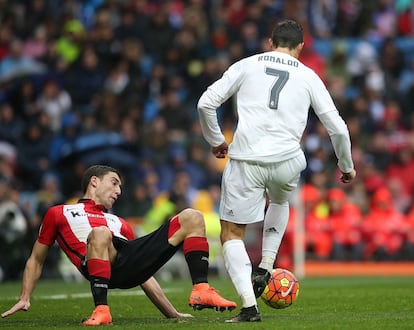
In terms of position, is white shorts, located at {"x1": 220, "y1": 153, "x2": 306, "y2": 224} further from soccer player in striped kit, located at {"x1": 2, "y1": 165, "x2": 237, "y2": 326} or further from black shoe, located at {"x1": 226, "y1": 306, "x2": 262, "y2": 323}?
black shoe, located at {"x1": 226, "y1": 306, "x2": 262, "y2": 323}

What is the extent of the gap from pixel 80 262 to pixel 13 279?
9.24 metres

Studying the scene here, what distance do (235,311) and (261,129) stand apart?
7.27ft

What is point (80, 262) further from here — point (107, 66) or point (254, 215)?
point (107, 66)

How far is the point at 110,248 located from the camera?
8.80m

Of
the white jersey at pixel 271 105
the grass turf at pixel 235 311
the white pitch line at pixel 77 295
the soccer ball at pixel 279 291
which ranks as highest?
the white jersey at pixel 271 105

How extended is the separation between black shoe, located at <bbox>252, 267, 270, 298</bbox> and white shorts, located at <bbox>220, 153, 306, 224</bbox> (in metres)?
0.53

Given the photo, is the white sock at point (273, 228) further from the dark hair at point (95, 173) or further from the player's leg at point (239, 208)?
the dark hair at point (95, 173)

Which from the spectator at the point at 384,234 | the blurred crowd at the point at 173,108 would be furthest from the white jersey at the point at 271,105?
the spectator at the point at 384,234

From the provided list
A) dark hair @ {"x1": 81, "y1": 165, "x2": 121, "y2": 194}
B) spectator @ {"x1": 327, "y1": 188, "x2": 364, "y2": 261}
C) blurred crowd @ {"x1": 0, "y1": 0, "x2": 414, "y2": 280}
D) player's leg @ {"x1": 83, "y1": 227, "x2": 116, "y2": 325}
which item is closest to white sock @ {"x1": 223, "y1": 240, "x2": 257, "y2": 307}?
player's leg @ {"x1": 83, "y1": 227, "x2": 116, "y2": 325}

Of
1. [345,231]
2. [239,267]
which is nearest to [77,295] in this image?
[239,267]

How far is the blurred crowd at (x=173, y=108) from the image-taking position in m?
19.7

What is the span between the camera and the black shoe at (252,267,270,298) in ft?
29.5

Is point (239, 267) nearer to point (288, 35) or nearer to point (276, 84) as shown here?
point (276, 84)

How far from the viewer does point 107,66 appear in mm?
21953
